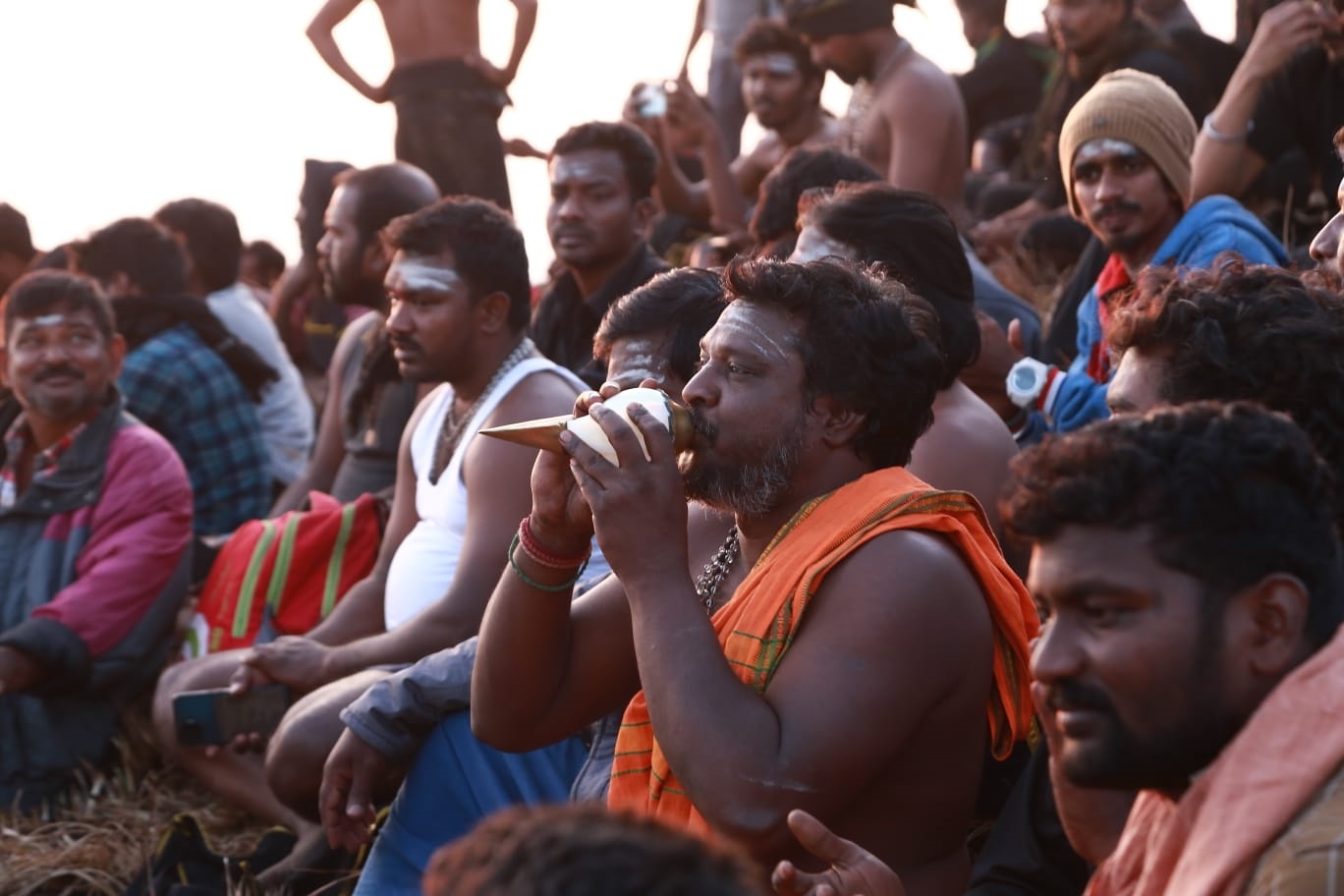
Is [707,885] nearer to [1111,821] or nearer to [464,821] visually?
[1111,821]

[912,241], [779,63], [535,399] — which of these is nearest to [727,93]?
[779,63]

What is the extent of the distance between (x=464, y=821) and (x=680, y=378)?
1068 millimetres

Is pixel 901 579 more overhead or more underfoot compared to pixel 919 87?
more underfoot

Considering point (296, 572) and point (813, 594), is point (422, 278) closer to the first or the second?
point (296, 572)

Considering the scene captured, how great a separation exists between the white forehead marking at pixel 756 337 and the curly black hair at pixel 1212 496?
998 millimetres

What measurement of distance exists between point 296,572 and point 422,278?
1121 millimetres

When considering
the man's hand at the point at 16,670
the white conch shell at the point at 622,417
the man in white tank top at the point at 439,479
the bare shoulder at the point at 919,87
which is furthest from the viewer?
the bare shoulder at the point at 919,87

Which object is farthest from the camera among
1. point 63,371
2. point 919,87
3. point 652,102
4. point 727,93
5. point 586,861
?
point 727,93

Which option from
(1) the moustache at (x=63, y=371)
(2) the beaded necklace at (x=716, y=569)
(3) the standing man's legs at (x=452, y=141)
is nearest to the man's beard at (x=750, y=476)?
(2) the beaded necklace at (x=716, y=569)

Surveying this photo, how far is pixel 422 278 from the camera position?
5.08m

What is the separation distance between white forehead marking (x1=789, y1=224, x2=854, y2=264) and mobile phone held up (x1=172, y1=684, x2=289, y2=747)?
1.88 meters

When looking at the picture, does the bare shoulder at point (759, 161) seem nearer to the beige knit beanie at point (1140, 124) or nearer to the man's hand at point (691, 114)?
the man's hand at point (691, 114)

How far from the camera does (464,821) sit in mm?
3766

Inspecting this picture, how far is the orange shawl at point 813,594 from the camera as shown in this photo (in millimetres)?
2766
